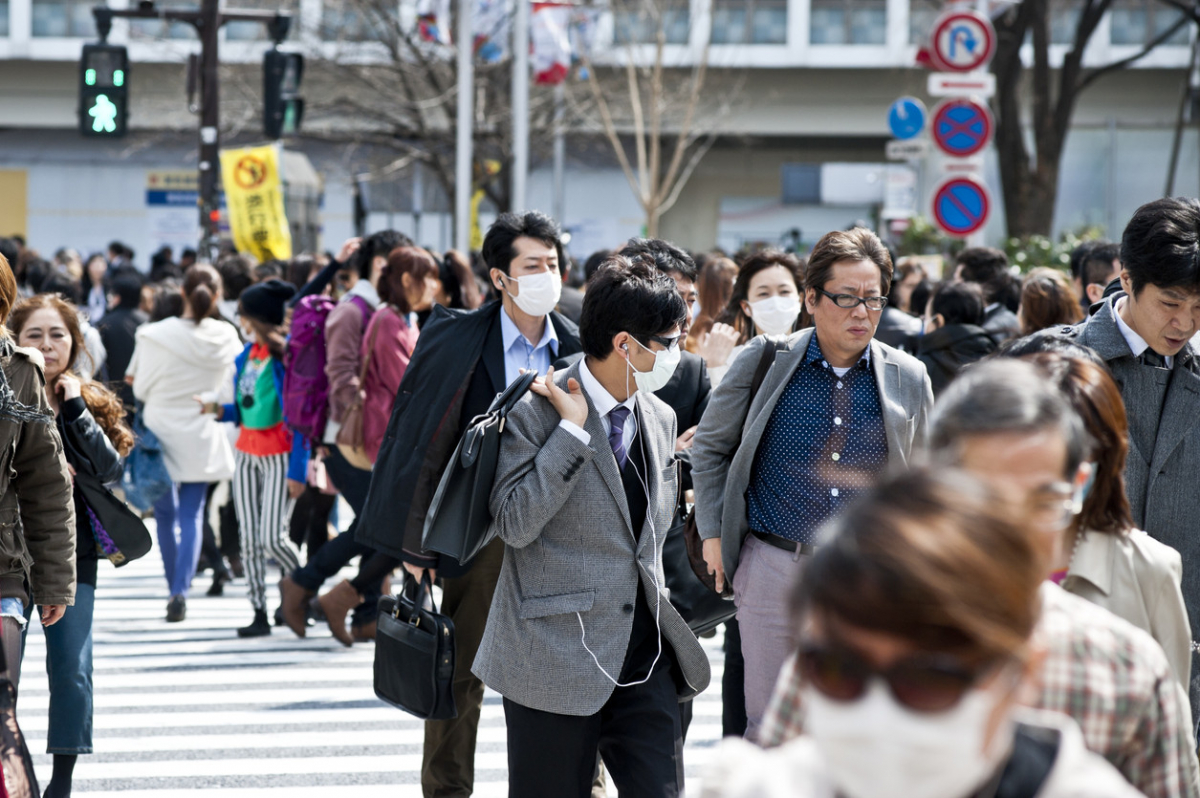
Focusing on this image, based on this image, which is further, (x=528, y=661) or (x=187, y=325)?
(x=187, y=325)

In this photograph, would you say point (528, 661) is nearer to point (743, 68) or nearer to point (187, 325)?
point (187, 325)

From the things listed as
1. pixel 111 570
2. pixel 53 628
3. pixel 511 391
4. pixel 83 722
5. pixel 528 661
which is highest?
pixel 511 391

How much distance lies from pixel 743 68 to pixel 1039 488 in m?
35.9

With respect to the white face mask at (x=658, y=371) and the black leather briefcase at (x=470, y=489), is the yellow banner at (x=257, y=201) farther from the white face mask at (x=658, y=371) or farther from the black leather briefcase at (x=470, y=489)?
the white face mask at (x=658, y=371)

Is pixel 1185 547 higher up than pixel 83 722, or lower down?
higher up

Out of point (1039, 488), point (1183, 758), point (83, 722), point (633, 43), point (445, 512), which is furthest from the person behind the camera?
point (633, 43)

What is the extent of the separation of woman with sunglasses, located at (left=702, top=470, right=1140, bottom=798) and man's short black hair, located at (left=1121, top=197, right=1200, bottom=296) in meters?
2.57

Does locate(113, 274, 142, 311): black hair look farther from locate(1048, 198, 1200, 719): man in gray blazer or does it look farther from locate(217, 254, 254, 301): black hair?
locate(1048, 198, 1200, 719): man in gray blazer

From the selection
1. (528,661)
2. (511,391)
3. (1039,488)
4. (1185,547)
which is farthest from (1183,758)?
(511,391)

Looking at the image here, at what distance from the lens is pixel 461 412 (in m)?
4.70

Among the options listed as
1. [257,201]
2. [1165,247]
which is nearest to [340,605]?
[1165,247]

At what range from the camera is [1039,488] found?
6.61ft

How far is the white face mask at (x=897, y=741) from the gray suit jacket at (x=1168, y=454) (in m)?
2.55

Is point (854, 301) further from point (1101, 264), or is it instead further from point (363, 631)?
point (363, 631)
